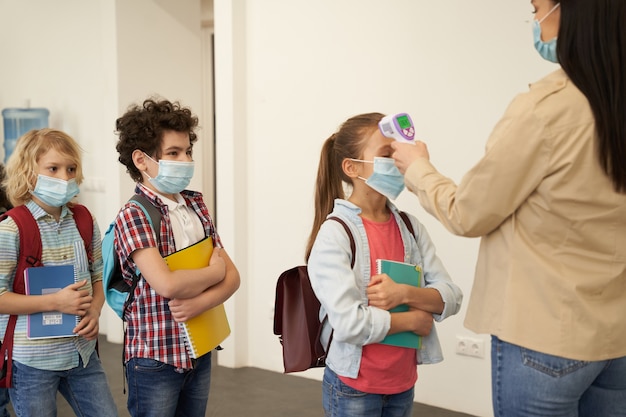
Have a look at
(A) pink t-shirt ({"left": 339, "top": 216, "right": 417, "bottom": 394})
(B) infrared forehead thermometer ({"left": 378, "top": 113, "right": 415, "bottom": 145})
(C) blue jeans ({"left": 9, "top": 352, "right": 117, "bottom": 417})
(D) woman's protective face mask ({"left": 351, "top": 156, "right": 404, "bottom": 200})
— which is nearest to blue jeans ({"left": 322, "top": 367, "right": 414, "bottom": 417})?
(A) pink t-shirt ({"left": 339, "top": 216, "right": 417, "bottom": 394})

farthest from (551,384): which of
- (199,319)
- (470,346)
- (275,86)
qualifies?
(275,86)

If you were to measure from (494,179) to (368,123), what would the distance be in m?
0.69

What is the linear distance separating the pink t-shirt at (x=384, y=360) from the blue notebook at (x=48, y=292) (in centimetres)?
100

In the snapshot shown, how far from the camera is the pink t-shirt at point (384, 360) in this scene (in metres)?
1.93

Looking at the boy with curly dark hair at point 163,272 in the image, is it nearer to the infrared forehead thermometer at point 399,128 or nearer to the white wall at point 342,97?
the infrared forehead thermometer at point 399,128

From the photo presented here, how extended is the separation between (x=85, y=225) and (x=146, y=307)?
0.52 meters

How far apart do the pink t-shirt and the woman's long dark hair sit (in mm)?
745

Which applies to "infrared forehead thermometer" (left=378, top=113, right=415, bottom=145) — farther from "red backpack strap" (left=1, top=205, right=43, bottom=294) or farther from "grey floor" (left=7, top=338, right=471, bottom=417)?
"grey floor" (left=7, top=338, right=471, bottom=417)

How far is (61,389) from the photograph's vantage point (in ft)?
7.84

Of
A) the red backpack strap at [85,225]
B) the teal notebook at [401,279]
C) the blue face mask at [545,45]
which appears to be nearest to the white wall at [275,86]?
the teal notebook at [401,279]

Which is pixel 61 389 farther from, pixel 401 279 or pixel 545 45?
pixel 545 45

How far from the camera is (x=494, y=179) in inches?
57.4

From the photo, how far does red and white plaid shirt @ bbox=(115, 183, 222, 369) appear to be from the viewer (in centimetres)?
208

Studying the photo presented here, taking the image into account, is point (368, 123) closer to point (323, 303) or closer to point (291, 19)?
point (323, 303)
